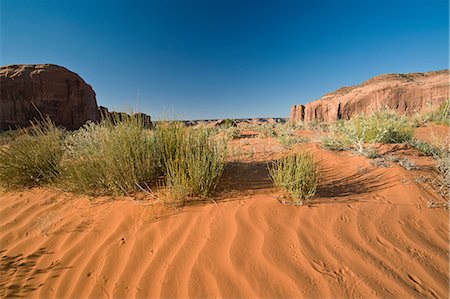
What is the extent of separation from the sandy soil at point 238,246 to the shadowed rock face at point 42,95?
21.6 meters

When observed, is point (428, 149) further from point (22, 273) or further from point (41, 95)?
point (41, 95)

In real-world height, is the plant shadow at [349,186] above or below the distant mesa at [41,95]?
below

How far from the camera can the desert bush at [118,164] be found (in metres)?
2.68

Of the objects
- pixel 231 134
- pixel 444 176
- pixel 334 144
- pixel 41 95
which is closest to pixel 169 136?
pixel 334 144

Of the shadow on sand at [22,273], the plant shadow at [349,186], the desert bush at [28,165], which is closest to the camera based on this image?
the shadow on sand at [22,273]

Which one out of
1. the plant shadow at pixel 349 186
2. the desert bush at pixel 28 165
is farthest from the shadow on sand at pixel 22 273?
the plant shadow at pixel 349 186

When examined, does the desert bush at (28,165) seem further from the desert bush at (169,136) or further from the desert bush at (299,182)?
the desert bush at (299,182)

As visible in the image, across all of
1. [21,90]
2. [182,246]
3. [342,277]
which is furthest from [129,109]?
[21,90]

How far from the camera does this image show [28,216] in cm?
260

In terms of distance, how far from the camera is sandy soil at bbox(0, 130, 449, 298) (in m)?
1.52

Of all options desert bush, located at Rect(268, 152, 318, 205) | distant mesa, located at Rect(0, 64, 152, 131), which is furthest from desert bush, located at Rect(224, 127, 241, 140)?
distant mesa, located at Rect(0, 64, 152, 131)

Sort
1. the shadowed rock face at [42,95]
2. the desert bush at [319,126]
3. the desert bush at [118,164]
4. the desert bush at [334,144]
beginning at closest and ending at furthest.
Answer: the desert bush at [118,164] → the desert bush at [334,144] → the desert bush at [319,126] → the shadowed rock face at [42,95]

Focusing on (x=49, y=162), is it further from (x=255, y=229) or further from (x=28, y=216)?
(x=255, y=229)

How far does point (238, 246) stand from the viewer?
1.81 meters
